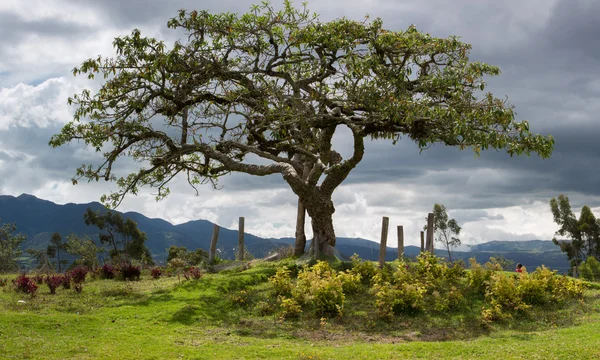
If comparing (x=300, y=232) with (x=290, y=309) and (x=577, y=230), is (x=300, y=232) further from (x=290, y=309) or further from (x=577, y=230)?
(x=577, y=230)

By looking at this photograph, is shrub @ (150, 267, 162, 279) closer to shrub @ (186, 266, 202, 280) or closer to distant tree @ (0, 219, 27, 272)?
shrub @ (186, 266, 202, 280)

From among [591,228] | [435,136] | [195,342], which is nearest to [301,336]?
[195,342]

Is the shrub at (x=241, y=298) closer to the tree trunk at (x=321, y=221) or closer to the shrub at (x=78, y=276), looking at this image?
the tree trunk at (x=321, y=221)

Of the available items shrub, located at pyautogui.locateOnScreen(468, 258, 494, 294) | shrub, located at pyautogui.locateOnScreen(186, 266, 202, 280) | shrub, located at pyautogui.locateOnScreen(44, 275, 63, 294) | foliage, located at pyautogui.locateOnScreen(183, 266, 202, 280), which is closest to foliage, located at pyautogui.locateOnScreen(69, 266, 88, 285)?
shrub, located at pyautogui.locateOnScreen(44, 275, 63, 294)

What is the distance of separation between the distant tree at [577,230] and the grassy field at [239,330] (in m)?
36.5

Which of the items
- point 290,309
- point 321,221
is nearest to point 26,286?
point 290,309

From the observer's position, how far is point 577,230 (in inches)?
2067

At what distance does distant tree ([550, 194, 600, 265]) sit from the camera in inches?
2052

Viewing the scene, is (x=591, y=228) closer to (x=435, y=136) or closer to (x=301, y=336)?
(x=435, y=136)

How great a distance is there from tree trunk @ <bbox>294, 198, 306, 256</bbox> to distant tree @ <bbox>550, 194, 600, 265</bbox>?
36.5 m

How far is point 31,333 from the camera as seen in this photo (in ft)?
44.1

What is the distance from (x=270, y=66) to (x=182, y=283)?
8.72 m

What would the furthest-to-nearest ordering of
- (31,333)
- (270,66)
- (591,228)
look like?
(591,228) → (270,66) → (31,333)

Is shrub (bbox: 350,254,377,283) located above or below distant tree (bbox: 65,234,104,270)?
below
